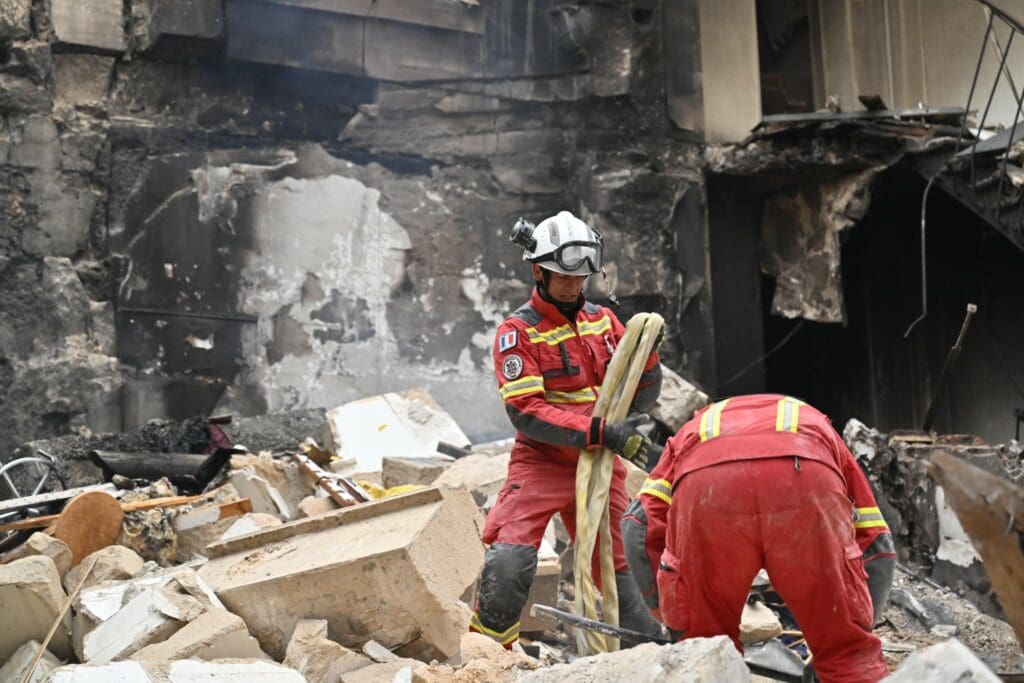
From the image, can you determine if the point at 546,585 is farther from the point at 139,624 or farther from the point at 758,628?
the point at 139,624

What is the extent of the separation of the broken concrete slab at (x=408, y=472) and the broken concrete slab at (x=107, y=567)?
1.95 meters

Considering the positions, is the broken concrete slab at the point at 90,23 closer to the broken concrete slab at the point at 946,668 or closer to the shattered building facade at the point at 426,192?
the shattered building facade at the point at 426,192

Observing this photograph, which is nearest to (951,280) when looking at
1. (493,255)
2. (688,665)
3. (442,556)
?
(493,255)

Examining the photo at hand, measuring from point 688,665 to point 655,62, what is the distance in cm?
861

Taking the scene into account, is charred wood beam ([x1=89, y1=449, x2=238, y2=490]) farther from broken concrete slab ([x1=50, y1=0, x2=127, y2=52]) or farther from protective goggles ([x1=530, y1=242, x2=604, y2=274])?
broken concrete slab ([x1=50, y1=0, x2=127, y2=52])

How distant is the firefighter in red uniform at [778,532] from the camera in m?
3.41

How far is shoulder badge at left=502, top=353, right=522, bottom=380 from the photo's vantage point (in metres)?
4.98

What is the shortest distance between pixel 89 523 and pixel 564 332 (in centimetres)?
246

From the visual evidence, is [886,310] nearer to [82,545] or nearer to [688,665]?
[82,545]

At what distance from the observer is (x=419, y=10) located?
1042cm

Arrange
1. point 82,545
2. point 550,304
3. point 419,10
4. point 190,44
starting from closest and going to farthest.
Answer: point 550,304 → point 82,545 → point 190,44 → point 419,10

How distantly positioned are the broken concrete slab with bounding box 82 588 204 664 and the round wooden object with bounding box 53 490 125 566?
3.63ft

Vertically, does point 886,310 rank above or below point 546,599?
above

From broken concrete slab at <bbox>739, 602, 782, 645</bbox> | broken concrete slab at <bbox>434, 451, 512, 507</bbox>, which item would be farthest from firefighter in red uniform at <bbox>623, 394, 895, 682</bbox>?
broken concrete slab at <bbox>434, 451, 512, 507</bbox>
